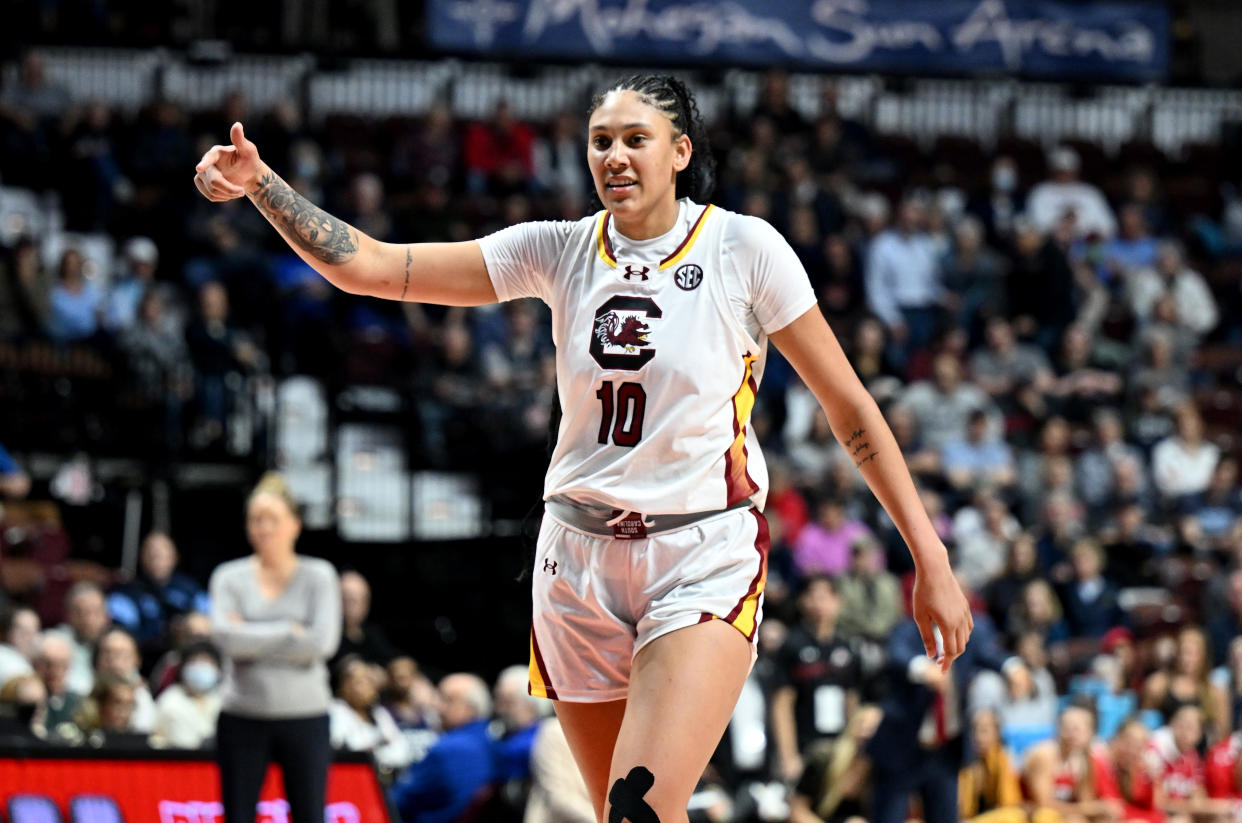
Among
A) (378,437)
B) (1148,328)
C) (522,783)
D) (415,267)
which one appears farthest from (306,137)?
(415,267)

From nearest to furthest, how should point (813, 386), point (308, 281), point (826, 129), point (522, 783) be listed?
point (813, 386) < point (522, 783) < point (308, 281) < point (826, 129)

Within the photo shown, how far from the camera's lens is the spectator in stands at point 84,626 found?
929cm

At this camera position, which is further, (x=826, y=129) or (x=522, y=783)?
(x=826, y=129)

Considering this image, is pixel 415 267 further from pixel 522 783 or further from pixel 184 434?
pixel 184 434

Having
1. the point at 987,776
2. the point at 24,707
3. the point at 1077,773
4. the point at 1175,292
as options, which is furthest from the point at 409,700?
the point at 1175,292

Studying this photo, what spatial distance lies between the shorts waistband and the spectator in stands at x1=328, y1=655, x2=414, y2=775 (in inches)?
221

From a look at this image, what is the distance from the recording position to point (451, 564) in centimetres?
1271

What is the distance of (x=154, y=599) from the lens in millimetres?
10320

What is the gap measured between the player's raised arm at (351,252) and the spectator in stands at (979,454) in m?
10.0

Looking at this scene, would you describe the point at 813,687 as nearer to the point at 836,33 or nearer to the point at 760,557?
the point at 760,557

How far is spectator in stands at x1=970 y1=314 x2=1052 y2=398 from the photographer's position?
48.0 feet

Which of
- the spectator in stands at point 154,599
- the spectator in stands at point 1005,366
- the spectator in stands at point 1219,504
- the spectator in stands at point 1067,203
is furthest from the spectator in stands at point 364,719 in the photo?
the spectator in stands at point 1067,203

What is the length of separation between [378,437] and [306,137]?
12.7 feet

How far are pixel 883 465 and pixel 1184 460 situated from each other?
11.0m
